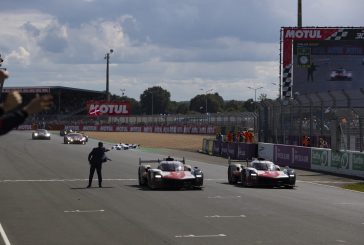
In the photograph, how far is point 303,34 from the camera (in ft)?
165

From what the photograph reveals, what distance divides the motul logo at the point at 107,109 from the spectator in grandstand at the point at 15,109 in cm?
11901

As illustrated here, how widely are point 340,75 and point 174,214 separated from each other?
3574 cm

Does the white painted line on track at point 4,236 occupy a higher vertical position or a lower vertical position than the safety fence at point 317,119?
lower

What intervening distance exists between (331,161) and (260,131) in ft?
43.0

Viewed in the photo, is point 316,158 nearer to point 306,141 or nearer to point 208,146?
point 306,141

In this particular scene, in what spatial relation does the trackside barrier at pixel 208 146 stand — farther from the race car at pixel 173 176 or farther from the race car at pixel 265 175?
the race car at pixel 173 176

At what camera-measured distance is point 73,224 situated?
47.3 feet

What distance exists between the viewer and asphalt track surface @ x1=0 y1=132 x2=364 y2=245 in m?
12.7

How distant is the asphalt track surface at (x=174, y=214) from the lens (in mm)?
12703

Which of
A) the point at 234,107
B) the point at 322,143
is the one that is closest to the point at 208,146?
the point at 322,143

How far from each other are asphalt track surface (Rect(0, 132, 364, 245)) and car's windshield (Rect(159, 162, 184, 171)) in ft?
3.17

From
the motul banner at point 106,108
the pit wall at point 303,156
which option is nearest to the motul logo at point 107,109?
the motul banner at point 106,108

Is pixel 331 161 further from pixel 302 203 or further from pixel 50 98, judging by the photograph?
pixel 50 98

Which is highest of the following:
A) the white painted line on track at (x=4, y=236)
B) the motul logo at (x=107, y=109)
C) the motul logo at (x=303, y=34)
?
the motul logo at (x=303, y=34)
